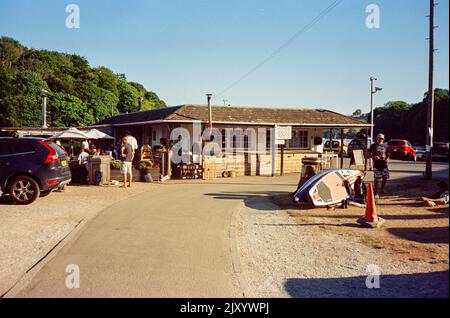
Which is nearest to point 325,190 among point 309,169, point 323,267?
point 309,169

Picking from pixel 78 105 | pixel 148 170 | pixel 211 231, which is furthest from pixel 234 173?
pixel 78 105

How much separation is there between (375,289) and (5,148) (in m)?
9.73

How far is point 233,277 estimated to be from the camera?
5066 mm

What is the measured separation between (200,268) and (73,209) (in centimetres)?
564

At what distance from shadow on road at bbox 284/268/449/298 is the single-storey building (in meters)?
13.9

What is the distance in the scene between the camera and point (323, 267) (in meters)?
5.68

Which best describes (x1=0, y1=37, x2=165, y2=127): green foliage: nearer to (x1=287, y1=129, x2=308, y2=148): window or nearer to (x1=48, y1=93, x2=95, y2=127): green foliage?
(x1=48, y1=93, x2=95, y2=127): green foliage

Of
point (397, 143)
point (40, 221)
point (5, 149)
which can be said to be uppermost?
point (397, 143)

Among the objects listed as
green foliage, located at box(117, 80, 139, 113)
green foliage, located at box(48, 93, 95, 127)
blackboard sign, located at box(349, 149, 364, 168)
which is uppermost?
green foliage, located at box(117, 80, 139, 113)

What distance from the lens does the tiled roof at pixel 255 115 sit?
20188 mm

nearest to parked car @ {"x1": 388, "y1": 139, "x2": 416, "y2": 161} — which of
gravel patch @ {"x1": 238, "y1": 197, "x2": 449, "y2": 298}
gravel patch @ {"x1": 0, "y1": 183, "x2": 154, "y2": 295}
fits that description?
gravel patch @ {"x1": 0, "y1": 183, "x2": 154, "y2": 295}

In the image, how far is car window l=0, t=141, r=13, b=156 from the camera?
10.6 metres

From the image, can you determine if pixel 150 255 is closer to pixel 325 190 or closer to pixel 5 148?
pixel 325 190

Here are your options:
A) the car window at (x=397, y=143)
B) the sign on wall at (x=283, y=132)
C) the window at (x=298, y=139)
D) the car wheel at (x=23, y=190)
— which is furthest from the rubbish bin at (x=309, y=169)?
the car window at (x=397, y=143)
